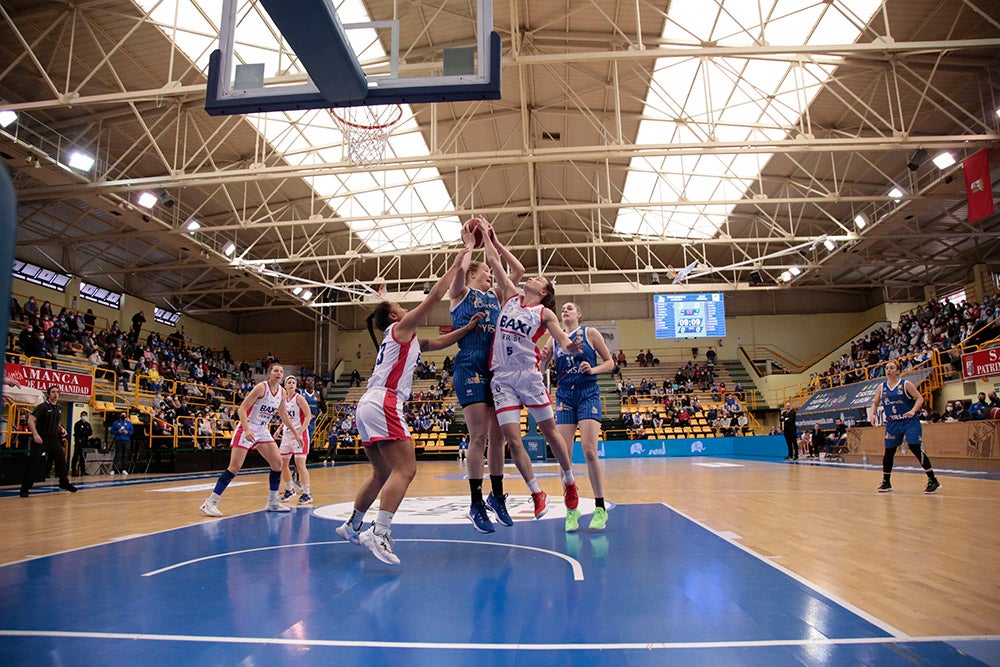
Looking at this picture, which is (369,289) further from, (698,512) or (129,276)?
(698,512)

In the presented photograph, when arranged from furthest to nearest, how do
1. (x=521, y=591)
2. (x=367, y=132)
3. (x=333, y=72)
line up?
(x=367, y=132)
(x=333, y=72)
(x=521, y=591)

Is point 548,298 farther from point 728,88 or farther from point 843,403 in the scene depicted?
point 843,403

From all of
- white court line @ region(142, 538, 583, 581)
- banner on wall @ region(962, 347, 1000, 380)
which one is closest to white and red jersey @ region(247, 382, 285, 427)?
white court line @ region(142, 538, 583, 581)

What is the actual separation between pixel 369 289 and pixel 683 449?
15.5 meters

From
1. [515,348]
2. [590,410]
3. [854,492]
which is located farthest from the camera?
[854,492]

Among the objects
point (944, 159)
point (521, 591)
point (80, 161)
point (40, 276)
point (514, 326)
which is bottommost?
point (521, 591)

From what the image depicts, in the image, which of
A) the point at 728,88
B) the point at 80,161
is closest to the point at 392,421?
the point at 80,161

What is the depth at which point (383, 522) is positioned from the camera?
13.5 ft

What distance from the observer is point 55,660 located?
2.34m

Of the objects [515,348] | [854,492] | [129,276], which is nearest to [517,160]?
[854,492]

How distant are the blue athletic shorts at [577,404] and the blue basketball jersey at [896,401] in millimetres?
5441

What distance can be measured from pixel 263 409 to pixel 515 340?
4.11 m

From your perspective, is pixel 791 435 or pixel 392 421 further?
pixel 791 435

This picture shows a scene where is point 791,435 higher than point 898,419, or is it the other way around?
point 898,419
